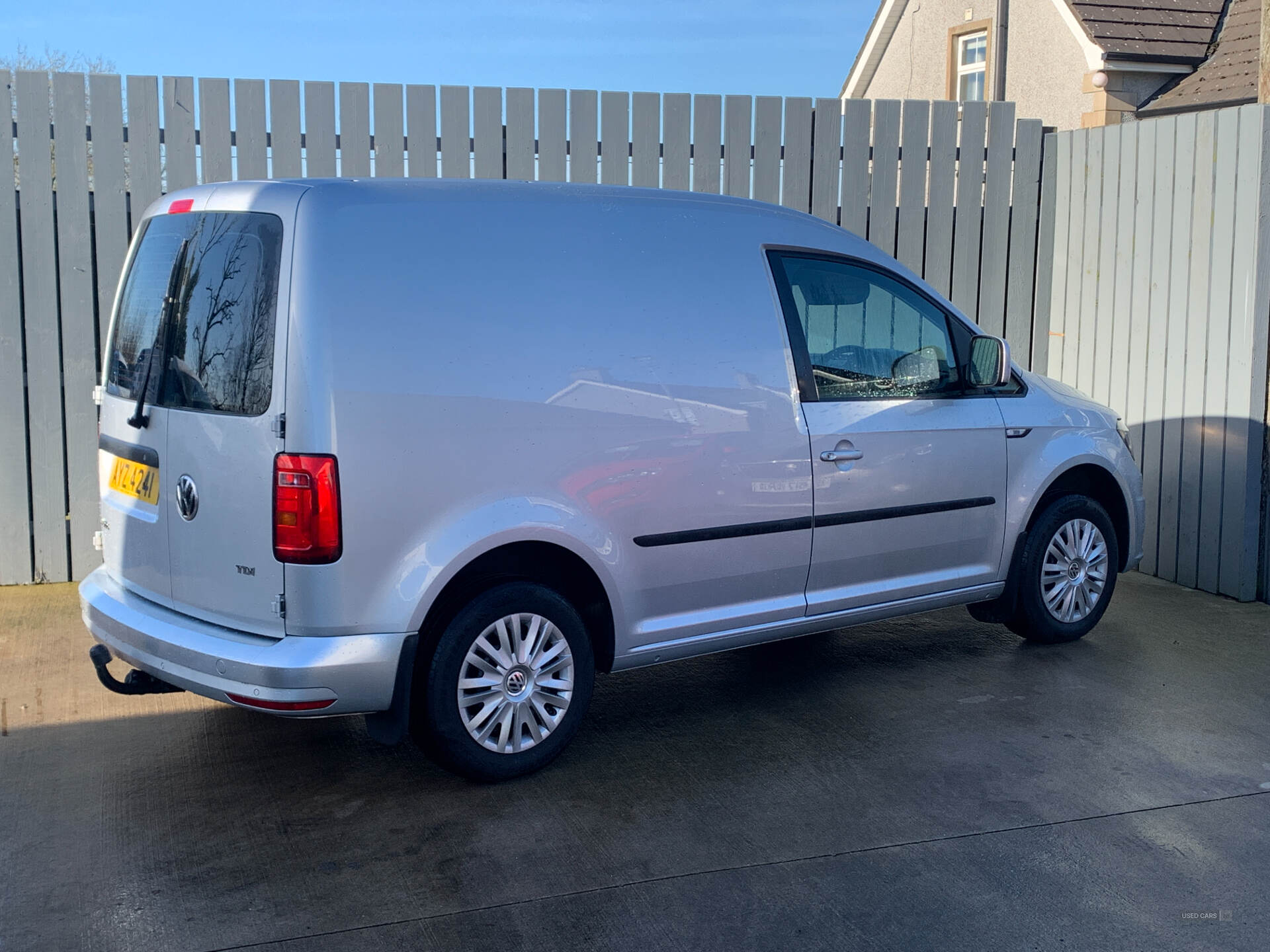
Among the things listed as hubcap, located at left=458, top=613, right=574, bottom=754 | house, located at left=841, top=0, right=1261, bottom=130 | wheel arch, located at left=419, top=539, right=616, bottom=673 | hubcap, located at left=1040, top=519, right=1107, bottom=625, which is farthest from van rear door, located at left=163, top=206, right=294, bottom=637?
house, located at left=841, top=0, right=1261, bottom=130

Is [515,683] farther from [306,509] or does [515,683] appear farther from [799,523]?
[799,523]

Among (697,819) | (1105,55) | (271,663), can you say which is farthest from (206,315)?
(1105,55)

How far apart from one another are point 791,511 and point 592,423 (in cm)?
97

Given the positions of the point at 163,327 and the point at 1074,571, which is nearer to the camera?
the point at 163,327

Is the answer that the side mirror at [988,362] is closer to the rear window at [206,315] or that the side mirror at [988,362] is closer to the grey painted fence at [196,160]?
the grey painted fence at [196,160]

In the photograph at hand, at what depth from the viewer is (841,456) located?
4.86 m

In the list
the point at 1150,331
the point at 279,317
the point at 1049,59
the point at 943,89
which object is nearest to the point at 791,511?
the point at 279,317

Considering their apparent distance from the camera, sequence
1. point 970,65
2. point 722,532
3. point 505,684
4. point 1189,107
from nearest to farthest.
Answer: point 505,684 → point 722,532 → point 1189,107 → point 970,65

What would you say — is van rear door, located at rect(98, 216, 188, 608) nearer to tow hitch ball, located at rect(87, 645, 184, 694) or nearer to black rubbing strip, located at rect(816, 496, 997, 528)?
tow hitch ball, located at rect(87, 645, 184, 694)

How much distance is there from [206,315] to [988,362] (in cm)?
318

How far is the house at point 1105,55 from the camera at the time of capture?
1391 centimetres

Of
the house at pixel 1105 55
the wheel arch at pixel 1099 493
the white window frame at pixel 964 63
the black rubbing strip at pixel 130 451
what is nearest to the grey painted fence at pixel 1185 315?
the wheel arch at pixel 1099 493

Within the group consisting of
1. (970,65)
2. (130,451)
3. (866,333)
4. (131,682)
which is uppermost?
(970,65)

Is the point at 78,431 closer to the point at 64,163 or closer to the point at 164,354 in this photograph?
the point at 64,163
